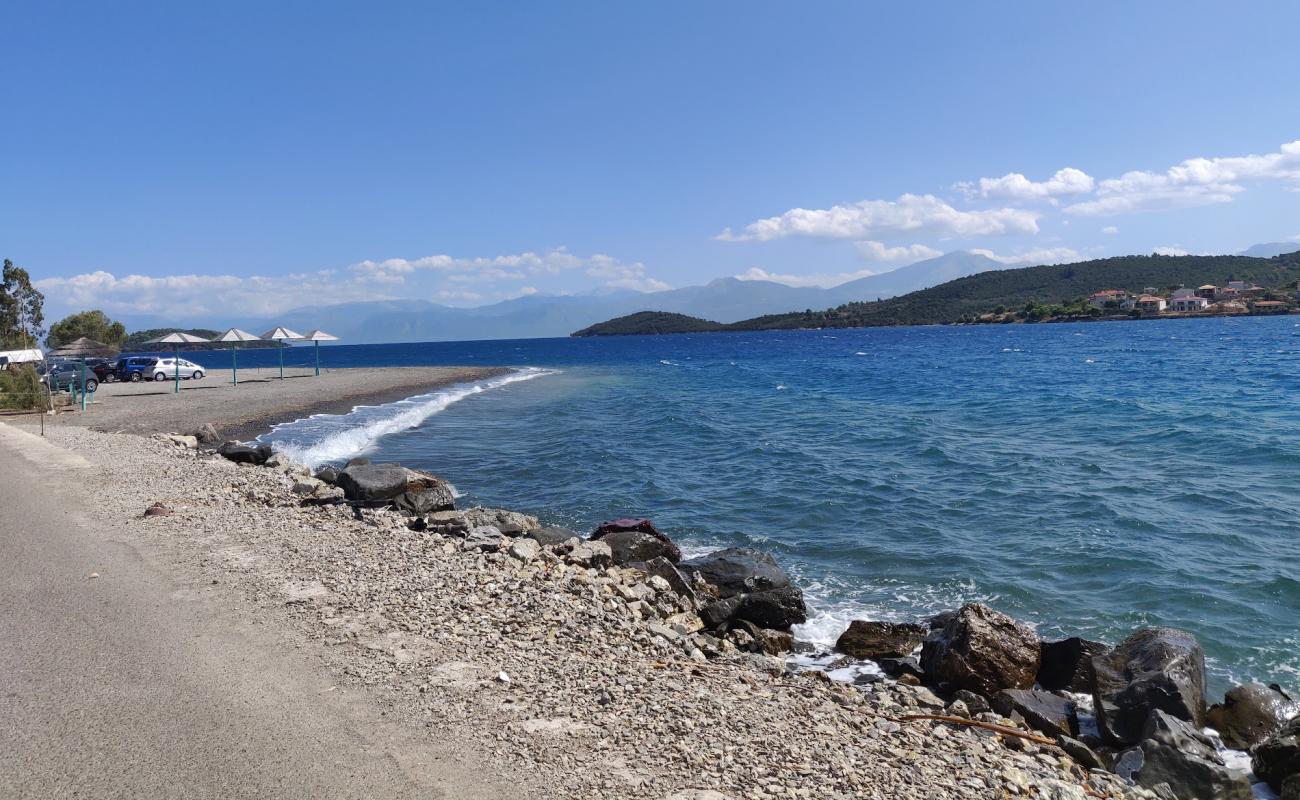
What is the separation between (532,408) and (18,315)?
177ft

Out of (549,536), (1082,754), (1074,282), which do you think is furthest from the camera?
(1074,282)

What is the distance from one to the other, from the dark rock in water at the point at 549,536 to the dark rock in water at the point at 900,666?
4.99 m

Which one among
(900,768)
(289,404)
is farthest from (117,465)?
(289,404)

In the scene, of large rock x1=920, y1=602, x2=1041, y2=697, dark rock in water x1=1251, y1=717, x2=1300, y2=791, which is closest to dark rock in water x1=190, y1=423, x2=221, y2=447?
large rock x1=920, y1=602, x2=1041, y2=697

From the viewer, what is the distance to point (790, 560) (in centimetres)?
1269

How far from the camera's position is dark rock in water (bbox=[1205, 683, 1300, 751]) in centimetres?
693

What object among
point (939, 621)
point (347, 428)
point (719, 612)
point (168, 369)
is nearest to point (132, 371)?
point (168, 369)

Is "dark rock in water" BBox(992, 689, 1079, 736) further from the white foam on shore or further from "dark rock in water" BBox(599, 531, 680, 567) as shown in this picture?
the white foam on shore

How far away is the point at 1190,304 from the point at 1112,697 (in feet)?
499

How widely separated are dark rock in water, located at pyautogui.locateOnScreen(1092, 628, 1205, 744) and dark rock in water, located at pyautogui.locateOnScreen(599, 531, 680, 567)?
223 inches

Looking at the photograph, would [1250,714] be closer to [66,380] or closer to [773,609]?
[773,609]

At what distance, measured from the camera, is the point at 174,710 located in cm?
523

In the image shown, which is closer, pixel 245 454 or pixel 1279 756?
pixel 1279 756

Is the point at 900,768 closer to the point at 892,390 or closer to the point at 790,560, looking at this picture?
the point at 790,560
